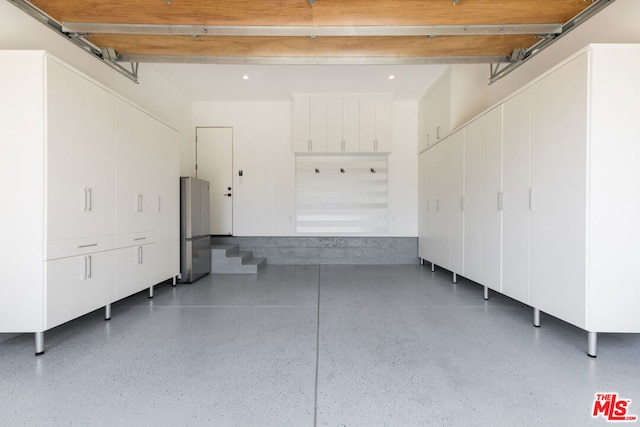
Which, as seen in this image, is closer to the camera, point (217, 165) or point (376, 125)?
point (376, 125)

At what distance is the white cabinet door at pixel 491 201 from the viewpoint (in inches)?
116

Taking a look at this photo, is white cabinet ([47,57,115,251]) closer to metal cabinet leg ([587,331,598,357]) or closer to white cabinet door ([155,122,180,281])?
white cabinet door ([155,122,180,281])

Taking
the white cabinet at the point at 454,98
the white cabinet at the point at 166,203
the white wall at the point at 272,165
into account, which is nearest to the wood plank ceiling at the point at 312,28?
the white cabinet at the point at 454,98

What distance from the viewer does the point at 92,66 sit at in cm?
321

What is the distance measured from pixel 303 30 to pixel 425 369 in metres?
2.94

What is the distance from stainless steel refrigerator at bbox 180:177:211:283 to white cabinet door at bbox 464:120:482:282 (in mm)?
3789

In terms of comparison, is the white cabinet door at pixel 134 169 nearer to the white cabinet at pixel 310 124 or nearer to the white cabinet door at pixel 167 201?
the white cabinet door at pixel 167 201

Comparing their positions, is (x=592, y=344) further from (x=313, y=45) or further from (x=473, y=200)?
(x=313, y=45)

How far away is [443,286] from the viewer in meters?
3.98

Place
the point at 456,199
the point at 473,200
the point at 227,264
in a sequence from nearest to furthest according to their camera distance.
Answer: the point at 473,200 < the point at 456,199 < the point at 227,264

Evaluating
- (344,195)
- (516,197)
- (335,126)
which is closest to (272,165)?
(335,126)

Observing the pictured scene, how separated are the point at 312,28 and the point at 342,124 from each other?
2913 mm

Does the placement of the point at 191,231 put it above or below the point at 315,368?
above

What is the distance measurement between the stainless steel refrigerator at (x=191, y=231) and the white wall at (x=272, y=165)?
1.37 meters
